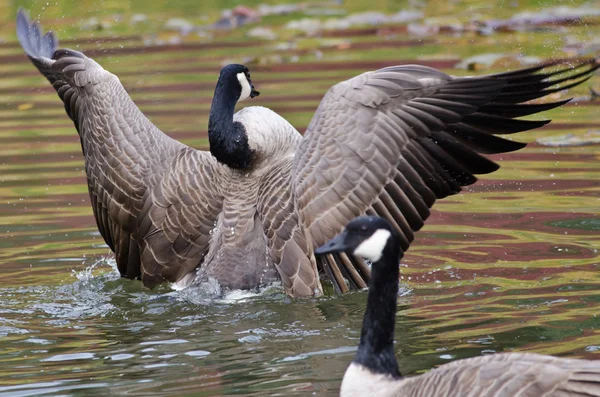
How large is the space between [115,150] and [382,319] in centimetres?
392

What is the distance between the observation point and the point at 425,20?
20.2 m

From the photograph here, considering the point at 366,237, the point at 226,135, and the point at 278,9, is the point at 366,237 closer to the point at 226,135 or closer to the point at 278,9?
the point at 226,135

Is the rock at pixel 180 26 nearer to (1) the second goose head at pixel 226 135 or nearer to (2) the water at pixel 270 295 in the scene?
(2) the water at pixel 270 295

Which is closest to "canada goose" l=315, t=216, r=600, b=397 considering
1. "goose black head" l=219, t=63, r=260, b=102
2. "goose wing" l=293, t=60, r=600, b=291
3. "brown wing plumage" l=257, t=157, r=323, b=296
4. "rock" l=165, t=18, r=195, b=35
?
"goose wing" l=293, t=60, r=600, b=291

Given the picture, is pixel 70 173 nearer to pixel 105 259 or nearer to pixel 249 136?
pixel 105 259

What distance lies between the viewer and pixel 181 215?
8.55m

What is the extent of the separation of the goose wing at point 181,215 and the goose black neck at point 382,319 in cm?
310

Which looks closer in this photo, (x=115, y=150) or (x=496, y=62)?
(x=115, y=150)

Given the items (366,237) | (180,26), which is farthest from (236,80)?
(180,26)

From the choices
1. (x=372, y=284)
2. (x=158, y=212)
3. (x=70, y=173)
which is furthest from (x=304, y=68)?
(x=372, y=284)

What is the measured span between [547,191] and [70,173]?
5393mm

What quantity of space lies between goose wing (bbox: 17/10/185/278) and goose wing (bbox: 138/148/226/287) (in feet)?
0.52

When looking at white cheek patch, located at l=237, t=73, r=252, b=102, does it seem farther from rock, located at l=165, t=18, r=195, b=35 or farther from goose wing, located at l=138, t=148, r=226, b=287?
rock, located at l=165, t=18, r=195, b=35

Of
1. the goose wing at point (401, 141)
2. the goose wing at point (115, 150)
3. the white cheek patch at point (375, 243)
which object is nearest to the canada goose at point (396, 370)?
the white cheek patch at point (375, 243)
